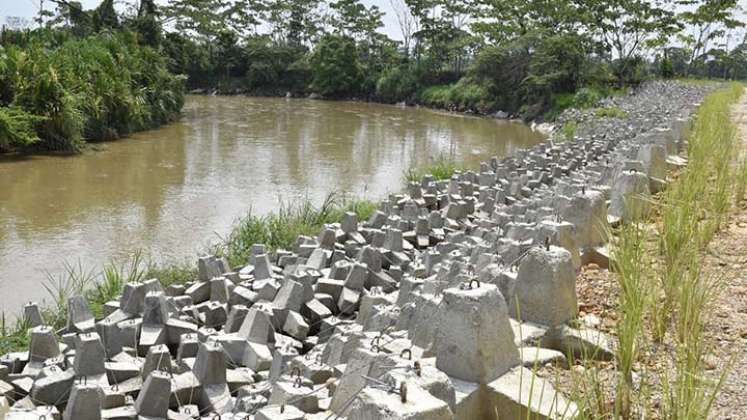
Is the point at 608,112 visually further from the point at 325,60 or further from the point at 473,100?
the point at 325,60

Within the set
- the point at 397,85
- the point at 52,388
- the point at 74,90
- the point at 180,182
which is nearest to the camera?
the point at 52,388

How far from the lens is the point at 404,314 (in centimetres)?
309

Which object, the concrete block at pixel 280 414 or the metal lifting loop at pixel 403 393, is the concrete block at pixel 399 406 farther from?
the concrete block at pixel 280 414

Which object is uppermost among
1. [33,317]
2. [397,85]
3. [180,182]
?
[397,85]

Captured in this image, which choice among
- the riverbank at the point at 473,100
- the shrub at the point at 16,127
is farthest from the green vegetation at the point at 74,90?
the riverbank at the point at 473,100

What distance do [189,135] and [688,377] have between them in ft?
61.1

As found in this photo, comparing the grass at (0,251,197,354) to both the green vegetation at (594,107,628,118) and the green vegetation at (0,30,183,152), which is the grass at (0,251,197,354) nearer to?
the green vegetation at (0,30,183,152)

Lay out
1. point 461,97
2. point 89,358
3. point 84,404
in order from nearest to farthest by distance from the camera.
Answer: point 84,404 < point 89,358 < point 461,97

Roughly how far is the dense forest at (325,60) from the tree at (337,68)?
9cm

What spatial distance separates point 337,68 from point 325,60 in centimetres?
93

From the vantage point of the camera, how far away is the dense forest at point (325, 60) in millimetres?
14492

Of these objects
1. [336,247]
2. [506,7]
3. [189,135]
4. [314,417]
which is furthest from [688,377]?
[506,7]

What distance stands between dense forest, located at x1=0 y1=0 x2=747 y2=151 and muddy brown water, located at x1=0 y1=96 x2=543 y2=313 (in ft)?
4.13

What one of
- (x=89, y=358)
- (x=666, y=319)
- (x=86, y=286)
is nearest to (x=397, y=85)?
(x=86, y=286)
